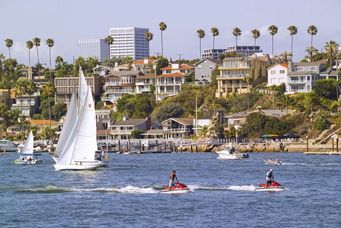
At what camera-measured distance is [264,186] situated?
71.1m

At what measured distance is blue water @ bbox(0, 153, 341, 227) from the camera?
2201 inches

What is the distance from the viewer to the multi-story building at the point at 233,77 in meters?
185

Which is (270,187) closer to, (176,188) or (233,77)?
(176,188)

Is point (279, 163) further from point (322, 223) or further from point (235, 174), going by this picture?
point (322, 223)

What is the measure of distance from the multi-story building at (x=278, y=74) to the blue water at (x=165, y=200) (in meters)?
79.6

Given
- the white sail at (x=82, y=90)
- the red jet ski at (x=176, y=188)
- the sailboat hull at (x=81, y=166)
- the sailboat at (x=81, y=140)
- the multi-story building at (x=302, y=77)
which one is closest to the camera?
the red jet ski at (x=176, y=188)

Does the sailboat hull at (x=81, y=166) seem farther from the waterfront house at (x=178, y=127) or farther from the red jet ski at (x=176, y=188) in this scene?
the waterfront house at (x=178, y=127)

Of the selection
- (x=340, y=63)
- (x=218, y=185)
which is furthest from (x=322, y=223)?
(x=340, y=63)

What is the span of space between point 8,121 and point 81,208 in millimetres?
A: 140229

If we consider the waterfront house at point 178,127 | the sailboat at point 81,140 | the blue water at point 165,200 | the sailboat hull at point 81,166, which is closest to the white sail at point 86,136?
the sailboat at point 81,140

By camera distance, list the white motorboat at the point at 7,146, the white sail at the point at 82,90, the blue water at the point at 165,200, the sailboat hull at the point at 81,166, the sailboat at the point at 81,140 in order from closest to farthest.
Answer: the blue water at the point at 165,200
the sailboat at the point at 81,140
the sailboat hull at the point at 81,166
the white sail at the point at 82,90
the white motorboat at the point at 7,146

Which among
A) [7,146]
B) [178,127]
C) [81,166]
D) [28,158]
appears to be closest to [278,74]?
[178,127]

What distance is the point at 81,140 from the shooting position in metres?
91.6

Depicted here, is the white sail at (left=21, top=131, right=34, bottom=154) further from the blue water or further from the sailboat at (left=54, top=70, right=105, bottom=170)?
the sailboat at (left=54, top=70, right=105, bottom=170)
